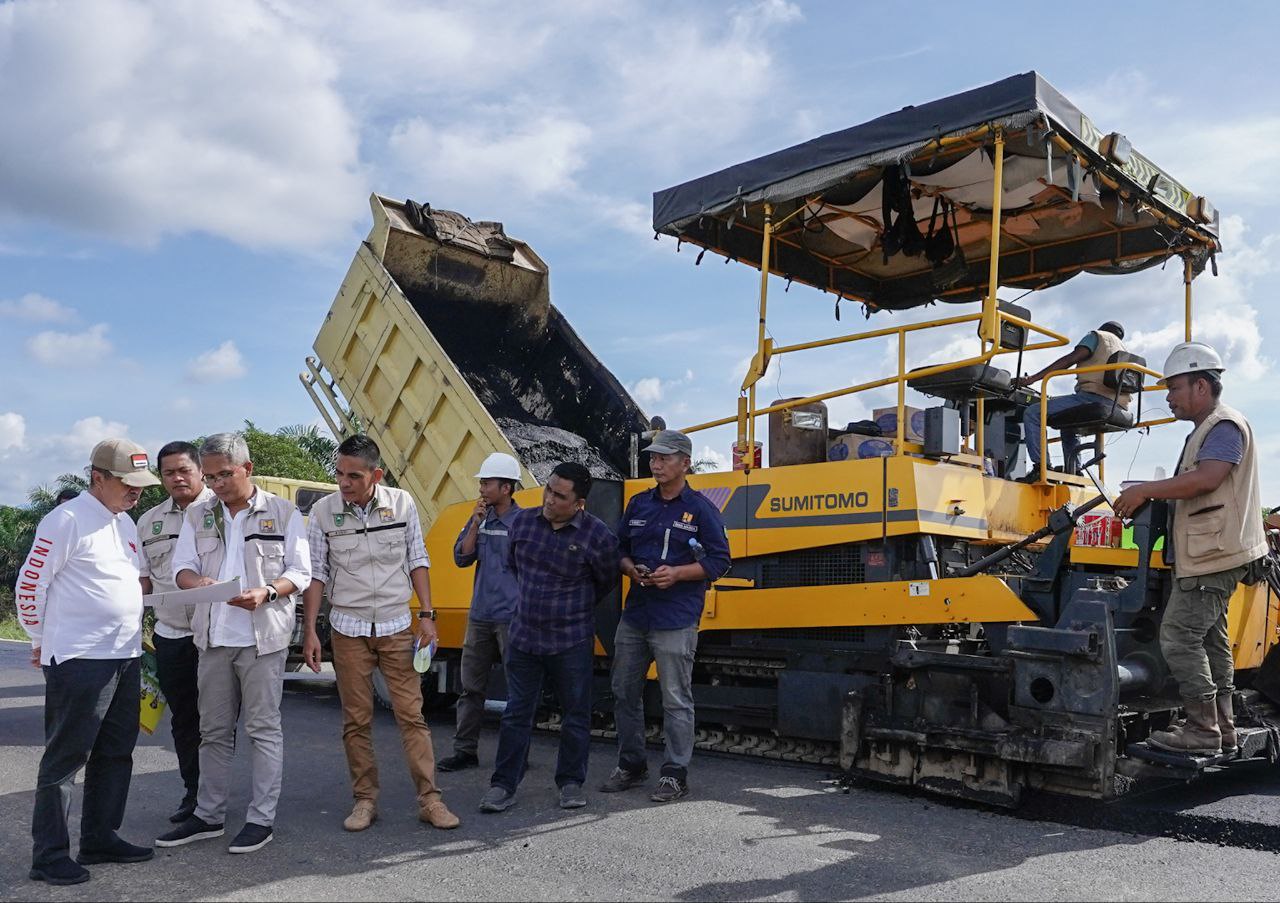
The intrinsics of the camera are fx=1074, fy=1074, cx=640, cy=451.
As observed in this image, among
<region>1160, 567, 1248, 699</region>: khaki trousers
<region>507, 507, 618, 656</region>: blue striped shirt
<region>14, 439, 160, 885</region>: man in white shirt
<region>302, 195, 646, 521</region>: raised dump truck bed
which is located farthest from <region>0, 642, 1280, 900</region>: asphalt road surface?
<region>302, 195, 646, 521</region>: raised dump truck bed

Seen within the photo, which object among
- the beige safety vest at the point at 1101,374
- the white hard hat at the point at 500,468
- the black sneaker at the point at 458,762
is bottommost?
the black sneaker at the point at 458,762

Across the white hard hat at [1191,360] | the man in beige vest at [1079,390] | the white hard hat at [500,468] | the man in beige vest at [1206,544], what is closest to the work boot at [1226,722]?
the man in beige vest at [1206,544]

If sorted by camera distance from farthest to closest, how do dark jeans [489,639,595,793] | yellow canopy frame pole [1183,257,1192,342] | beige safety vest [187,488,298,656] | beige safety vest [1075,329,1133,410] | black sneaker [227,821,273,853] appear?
1. yellow canopy frame pole [1183,257,1192,342]
2. beige safety vest [1075,329,1133,410]
3. dark jeans [489,639,595,793]
4. beige safety vest [187,488,298,656]
5. black sneaker [227,821,273,853]

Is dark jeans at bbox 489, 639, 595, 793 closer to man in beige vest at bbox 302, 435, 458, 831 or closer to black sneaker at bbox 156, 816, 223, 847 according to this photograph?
man in beige vest at bbox 302, 435, 458, 831

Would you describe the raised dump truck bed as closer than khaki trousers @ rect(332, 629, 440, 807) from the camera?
No

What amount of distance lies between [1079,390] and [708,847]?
4213 mm

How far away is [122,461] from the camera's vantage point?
13.3 feet

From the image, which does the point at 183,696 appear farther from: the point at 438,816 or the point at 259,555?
the point at 438,816

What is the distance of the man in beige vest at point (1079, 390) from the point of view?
6.69 meters

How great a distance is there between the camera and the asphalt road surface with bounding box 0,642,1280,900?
375cm

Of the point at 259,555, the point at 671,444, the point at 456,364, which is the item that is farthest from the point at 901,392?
the point at 456,364

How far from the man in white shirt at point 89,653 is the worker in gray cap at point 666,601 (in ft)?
7.18

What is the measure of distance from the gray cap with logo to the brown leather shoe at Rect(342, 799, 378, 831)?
2.08 metres

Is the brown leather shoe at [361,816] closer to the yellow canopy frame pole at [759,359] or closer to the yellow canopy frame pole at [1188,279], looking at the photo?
the yellow canopy frame pole at [759,359]
